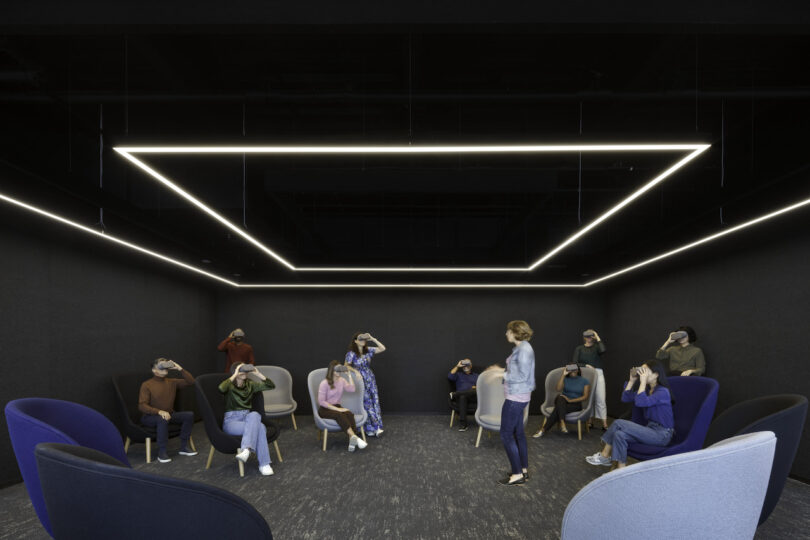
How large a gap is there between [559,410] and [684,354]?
195 cm

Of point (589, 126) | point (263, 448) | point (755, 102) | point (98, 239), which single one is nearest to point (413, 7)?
point (589, 126)

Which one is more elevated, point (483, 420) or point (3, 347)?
point (3, 347)

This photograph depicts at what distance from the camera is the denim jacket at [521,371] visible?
498 centimetres

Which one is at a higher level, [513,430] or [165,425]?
[513,430]

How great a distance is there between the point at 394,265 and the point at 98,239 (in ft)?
14.1

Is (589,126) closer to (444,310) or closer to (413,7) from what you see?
(413,7)

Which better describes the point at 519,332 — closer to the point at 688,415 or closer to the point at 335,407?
the point at 688,415

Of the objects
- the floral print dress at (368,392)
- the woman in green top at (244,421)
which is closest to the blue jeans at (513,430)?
the woman in green top at (244,421)

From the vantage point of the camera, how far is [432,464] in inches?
240

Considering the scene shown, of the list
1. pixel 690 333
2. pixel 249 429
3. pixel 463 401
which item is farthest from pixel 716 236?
pixel 249 429

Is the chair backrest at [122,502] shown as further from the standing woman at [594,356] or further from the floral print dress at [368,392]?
the standing woman at [594,356]

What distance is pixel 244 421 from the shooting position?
558 centimetres

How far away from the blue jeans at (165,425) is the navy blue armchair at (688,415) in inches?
203

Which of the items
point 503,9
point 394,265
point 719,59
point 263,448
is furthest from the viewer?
point 394,265
